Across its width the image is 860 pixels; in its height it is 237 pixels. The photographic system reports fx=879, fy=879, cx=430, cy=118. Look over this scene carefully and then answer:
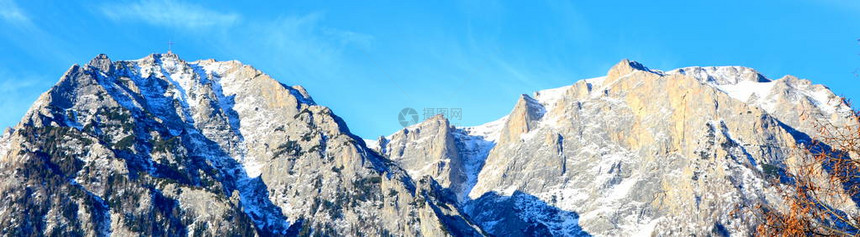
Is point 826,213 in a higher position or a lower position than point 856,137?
lower

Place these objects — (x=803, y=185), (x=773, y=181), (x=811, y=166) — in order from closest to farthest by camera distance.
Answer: (x=811, y=166)
(x=803, y=185)
(x=773, y=181)

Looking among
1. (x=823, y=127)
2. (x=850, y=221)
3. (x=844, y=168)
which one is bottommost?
(x=850, y=221)

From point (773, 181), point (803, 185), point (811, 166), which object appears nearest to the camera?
point (811, 166)

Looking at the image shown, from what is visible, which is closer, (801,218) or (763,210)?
(801,218)

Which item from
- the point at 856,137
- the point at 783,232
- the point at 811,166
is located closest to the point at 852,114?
the point at 856,137

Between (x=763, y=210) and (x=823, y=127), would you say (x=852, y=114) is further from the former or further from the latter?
(x=763, y=210)

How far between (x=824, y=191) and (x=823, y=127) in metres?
→ 1.87

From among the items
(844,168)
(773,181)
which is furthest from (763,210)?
(844,168)

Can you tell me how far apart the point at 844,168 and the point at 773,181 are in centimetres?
271

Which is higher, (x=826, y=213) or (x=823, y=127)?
(x=823, y=127)

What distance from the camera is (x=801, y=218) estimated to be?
23375 millimetres

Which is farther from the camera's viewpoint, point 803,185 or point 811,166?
point 803,185

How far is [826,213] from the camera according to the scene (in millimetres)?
23891

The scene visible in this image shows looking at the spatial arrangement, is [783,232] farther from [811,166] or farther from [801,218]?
[811,166]
